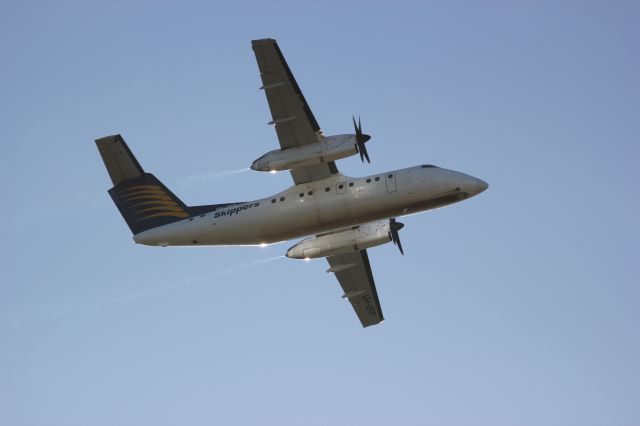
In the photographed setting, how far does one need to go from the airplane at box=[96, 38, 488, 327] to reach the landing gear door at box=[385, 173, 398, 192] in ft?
0.11

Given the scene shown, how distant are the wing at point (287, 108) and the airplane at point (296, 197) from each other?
0.11 feet

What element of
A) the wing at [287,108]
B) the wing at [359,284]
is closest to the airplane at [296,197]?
Answer: the wing at [287,108]

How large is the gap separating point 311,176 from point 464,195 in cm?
529

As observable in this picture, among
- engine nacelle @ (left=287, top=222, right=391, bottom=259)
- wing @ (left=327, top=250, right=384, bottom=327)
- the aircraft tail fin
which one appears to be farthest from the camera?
wing @ (left=327, top=250, right=384, bottom=327)

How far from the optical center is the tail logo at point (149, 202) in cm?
3206

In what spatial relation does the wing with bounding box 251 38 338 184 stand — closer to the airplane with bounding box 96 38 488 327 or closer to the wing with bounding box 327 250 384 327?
the airplane with bounding box 96 38 488 327

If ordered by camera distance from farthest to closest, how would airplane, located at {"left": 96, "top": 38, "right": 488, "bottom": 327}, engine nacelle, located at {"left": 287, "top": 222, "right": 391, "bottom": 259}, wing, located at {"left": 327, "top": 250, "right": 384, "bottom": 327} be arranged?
wing, located at {"left": 327, "top": 250, "right": 384, "bottom": 327}
engine nacelle, located at {"left": 287, "top": 222, "right": 391, "bottom": 259}
airplane, located at {"left": 96, "top": 38, "right": 488, "bottom": 327}

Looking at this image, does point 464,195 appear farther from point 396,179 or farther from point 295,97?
point 295,97

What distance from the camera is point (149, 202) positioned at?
32.2m

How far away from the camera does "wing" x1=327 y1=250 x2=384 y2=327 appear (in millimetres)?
34156

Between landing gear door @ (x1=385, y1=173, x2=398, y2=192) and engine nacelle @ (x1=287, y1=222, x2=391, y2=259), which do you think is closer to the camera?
landing gear door @ (x1=385, y1=173, x2=398, y2=192)

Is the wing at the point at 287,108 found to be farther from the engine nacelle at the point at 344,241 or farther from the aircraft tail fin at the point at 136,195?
the aircraft tail fin at the point at 136,195

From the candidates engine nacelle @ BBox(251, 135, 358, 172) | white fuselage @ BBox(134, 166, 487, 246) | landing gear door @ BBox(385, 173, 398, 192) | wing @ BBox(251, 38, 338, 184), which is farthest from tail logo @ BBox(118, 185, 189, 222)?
landing gear door @ BBox(385, 173, 398, 192)

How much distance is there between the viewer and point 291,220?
A: 29.8 meters
